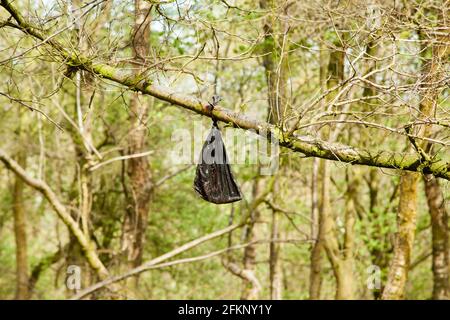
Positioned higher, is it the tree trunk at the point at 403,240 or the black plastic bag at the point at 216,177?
the black plastic bag at the point at 216,177

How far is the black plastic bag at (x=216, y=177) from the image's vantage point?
5469mm

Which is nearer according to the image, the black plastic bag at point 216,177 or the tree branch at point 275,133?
the tree branch at point 275,133

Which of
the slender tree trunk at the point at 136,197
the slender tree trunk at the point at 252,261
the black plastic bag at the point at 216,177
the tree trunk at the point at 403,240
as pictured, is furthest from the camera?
the slender tree trunk at the point at 252,261

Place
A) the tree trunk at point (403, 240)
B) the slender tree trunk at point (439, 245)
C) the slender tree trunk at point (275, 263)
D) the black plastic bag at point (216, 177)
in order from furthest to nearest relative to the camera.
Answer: the slender tree trunk at point (439, 245), the slender tree trunk at point (275, 263), the tree trunk at point (403, 240), the black plastic bag at point (216, 177)

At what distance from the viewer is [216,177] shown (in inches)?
217

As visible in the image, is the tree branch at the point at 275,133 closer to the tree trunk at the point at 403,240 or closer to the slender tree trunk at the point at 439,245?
the tree trunk at the point at 403,240

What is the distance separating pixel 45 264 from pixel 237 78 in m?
7.15

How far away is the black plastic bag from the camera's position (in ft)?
17.9

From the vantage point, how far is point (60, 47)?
4.91 m

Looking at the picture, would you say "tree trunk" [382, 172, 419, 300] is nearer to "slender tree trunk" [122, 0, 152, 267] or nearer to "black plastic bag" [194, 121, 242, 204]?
"black plastic bag" [194, 121, 242, 204]

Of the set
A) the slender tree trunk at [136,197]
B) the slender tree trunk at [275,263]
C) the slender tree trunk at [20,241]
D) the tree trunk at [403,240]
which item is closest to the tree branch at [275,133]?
the tree trunk at [403,240]

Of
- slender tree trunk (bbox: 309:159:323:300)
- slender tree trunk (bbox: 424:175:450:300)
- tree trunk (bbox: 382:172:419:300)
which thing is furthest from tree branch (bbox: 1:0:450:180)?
slender tree trunk (bbox: 424:175:450:300)

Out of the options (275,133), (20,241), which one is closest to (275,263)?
(20,241)

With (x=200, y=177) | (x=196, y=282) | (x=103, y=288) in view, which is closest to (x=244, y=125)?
(x=200, y=177)
